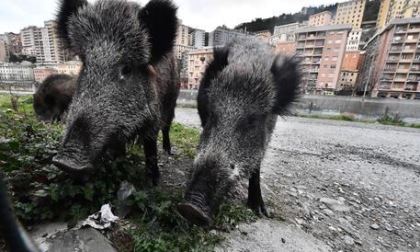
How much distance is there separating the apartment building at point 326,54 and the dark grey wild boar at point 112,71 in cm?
5742

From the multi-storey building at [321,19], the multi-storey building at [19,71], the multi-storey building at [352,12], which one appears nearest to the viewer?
the multi-storey building at [19,71]

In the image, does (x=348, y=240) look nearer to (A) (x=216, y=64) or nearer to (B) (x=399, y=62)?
(A) (x=216, y=64)

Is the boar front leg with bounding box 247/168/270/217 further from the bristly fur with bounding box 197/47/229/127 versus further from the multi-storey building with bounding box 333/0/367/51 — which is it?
the multi-storey building with bounding box 333/0/367/51

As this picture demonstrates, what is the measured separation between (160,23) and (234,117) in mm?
1341

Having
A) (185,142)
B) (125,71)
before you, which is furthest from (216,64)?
(185,142)

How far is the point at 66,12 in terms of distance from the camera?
2.71 metres

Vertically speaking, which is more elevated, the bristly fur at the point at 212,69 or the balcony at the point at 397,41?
the balcony at the point at 397,41

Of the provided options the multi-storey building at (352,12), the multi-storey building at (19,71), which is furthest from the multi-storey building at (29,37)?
the multi-storey building at (352,12)

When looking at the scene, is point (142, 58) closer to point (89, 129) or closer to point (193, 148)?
point (89, 129)

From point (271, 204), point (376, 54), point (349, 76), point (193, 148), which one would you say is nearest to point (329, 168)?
point (271, 204)

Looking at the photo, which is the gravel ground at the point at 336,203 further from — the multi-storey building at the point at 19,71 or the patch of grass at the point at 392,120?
the multi-storey building at the point at 19,71

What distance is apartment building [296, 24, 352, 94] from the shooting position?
55.7 meters

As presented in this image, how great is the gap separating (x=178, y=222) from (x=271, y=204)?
157 cm

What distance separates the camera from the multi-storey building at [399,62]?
49344mm
